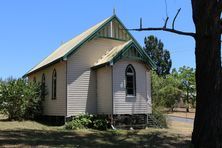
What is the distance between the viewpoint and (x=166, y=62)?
8550 centimetres

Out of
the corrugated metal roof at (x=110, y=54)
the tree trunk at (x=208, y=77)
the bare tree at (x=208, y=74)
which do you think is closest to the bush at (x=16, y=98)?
the corrugated metal roof at (x=110, y=54)

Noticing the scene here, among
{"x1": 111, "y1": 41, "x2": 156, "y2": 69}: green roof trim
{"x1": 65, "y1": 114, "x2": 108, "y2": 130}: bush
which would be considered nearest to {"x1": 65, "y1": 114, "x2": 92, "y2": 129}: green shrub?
{"x1": 65, "y1": 114, "x2": 108, "y2": 130}: bush

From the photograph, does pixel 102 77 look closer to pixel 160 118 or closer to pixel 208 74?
pixel 160 118

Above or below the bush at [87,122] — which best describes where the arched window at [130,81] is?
above

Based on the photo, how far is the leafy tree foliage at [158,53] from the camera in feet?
274

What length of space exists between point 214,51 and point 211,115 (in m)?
1.66

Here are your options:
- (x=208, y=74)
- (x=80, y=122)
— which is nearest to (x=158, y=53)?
(x=80, y=122)

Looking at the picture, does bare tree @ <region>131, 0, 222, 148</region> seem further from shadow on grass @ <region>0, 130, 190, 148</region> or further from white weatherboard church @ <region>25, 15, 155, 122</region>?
white weatherboard church @ <region>25, 15, 155, 122</region>

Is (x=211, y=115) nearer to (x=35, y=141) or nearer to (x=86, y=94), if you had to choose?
(x=35, y=141)

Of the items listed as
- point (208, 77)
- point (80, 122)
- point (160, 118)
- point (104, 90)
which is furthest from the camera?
point (160, 118)

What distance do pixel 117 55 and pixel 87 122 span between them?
4.51 meters

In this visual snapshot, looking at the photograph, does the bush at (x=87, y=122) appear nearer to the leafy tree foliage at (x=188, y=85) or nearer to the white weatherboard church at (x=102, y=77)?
the white weatherboard church at (x=102, y=77)

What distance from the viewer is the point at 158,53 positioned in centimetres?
8419

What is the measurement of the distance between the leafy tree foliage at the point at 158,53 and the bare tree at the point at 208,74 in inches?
2937
